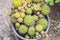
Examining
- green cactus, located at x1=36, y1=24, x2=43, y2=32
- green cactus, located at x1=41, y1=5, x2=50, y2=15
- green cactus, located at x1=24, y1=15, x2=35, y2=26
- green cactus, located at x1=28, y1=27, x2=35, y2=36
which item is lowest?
green cactus, located at x1=28, y1=27, x2=35, y2=36

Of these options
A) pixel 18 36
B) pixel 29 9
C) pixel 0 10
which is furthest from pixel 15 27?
pixel 0 10

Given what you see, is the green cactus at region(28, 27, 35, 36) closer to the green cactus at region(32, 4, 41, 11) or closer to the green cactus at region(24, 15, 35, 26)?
the green cactus at region(24, 15, 35, 26)

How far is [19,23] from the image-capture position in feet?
6.33

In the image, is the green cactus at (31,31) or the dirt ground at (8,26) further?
the dirt ground at (8,26)

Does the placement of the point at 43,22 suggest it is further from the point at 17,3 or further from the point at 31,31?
the point at 17,3

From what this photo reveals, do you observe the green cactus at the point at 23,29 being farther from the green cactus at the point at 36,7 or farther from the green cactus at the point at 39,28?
the green cactus at the point at 36,7

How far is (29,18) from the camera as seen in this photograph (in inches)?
74.2

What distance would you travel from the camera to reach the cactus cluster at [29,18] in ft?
6.20

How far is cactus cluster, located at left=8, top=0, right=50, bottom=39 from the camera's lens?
6.20ft

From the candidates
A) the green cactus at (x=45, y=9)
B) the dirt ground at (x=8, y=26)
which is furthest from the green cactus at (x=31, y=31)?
the dirt ground at (x=8, y=26)

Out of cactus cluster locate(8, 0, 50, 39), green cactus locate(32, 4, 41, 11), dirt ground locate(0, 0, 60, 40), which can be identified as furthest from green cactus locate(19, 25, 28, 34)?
dirt ground locate(0, 0, 60, 40)

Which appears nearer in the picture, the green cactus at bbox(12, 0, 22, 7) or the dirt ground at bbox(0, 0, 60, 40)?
the green cactus at bbox(12, 0, 22, 7)

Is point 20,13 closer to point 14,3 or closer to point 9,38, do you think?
point 14,3

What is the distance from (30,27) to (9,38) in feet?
1.39
